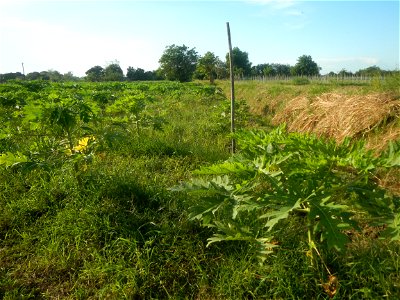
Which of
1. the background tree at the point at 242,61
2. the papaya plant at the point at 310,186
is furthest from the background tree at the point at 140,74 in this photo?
the papaya plant at the point at 310,186

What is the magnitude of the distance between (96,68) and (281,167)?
92993 mm

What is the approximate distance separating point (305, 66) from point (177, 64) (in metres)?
31.8

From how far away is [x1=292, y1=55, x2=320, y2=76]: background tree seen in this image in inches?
2825

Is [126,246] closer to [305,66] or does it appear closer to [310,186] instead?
[310,186]

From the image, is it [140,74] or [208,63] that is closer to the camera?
[208,63]

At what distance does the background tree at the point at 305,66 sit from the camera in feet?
235

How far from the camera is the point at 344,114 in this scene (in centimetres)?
518

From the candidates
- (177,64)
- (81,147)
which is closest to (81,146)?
(81,147)

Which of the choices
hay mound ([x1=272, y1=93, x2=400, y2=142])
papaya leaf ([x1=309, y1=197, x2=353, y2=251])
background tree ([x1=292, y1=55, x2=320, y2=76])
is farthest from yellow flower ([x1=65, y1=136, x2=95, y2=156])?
background tree ([x1=292, y1=55, x2=320, y2=76])

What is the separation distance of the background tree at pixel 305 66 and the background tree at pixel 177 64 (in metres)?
25.5

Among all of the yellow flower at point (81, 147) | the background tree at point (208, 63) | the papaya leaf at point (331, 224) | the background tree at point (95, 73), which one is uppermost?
the background tree at point (95, 73)

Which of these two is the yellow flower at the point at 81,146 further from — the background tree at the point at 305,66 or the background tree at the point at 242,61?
the background tree at the point at 305,66

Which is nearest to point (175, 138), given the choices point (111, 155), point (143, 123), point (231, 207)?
point (143, 123)

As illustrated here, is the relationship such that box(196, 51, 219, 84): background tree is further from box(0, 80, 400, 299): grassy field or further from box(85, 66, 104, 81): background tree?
box(0, 80, 400, 299): grassy field
